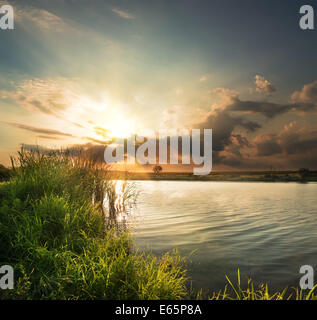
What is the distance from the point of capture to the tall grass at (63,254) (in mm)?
4113

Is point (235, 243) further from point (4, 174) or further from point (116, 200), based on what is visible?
point (4, 174)

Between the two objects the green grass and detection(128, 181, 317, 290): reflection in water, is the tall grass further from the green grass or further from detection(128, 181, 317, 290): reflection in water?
detection(128, 181, 317, 290): reflection in water

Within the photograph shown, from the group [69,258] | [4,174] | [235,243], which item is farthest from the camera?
[4,174]

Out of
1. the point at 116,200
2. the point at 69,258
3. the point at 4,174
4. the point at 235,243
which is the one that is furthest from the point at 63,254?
the point at 4,174

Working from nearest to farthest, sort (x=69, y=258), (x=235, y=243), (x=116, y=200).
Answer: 1. (x=69, y=258)
2. (x=235, y=243)
3. (x=116, y=200)

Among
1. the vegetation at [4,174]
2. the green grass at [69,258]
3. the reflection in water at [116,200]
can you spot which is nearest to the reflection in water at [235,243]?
the green grass at [69,258]

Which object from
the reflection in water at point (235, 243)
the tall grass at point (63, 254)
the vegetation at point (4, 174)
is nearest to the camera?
the tall grass at point (63, 254)

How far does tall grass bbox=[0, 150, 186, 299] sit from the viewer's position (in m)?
4.11

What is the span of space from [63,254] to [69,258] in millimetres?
198

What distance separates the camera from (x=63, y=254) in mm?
4934

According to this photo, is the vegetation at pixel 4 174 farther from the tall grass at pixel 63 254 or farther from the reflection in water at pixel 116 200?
the tall grass at pixel 63 254

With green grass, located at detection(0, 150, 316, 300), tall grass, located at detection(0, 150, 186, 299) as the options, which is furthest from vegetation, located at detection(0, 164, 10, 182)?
tall grass, located at detection(0, 150, 186, 299)

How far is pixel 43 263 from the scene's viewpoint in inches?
194
